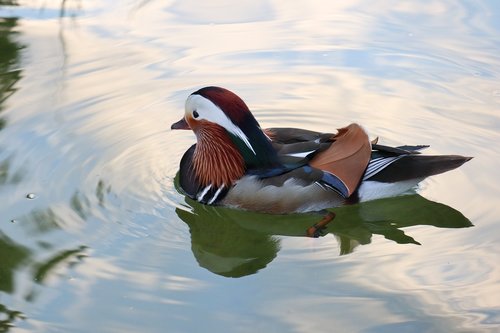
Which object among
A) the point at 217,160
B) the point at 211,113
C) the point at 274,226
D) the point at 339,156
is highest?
the point at 211,113

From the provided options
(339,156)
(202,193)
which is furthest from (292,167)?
(202,193)

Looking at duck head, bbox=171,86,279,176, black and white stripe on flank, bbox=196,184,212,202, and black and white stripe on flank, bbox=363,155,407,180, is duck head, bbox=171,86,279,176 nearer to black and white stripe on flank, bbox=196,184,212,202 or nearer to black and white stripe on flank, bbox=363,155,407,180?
black and white stripe on flank, bbox=196,184,212,202

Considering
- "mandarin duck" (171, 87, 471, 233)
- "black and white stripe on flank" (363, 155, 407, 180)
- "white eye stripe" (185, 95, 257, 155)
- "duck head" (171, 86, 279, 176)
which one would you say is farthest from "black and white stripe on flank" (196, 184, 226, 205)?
"black and white stripe on flank" (363, 155, 407, 180)

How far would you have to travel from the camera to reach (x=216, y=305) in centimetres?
395

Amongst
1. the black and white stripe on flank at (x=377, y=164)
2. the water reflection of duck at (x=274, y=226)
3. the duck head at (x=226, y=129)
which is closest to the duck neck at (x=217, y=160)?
the duck head at (x=226, y=129)

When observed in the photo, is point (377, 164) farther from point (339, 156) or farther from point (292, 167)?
point (292, 167)

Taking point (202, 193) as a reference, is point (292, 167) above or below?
above

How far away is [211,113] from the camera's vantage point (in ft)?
16.1

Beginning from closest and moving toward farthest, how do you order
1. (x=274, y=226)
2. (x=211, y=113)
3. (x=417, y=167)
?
(x=274, y=226) → (x=417, y=167) → (x=211, y=113)

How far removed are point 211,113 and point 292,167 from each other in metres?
0.54

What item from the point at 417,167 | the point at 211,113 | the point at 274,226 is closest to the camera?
the point at 274,226

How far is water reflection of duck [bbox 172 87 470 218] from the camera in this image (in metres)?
4.75

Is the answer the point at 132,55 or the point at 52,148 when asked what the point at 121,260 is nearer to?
the point at 52,148

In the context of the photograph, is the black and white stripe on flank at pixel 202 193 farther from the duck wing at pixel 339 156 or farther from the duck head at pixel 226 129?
the duck wing at pixel 339 156
